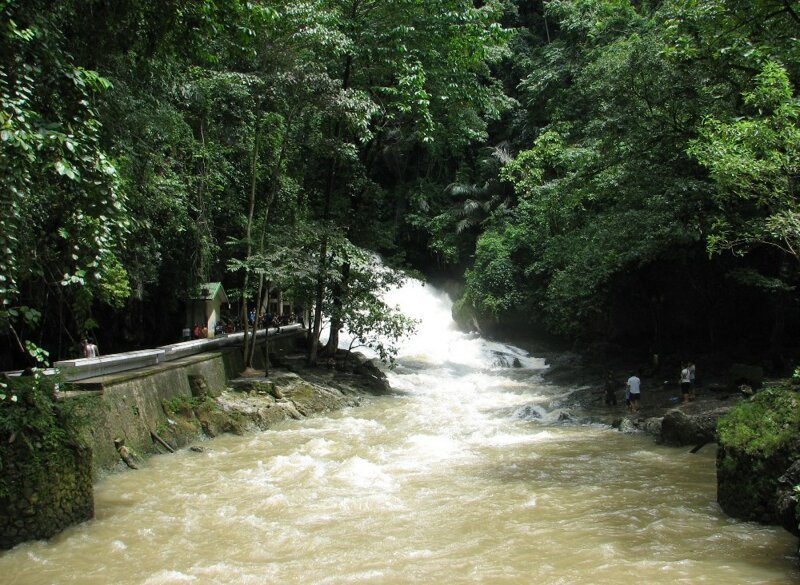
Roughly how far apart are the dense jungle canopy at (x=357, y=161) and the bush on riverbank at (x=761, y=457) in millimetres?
2516

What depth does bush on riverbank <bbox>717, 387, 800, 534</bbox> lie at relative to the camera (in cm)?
658

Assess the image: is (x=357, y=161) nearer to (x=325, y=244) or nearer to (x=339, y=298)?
(x=325, y=244)

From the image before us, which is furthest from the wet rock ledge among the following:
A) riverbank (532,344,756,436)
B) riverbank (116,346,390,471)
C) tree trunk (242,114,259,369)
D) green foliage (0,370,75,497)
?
riverbank (532,344,756,436)

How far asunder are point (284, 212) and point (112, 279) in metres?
7.61

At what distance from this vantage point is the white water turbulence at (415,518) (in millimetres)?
6113

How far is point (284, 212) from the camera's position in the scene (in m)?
22.2

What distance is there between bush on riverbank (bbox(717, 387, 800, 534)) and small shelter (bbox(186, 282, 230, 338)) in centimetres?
1721

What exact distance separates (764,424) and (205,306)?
18.1 m

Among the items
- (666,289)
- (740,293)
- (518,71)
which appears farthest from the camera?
(518,71)

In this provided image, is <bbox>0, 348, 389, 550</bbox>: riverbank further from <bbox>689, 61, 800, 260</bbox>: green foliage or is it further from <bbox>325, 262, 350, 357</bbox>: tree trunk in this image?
<bbox>689, 61, 800, 260</bbox>: green foliage

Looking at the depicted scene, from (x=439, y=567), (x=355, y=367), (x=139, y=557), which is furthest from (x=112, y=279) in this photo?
(x=439, y=567)

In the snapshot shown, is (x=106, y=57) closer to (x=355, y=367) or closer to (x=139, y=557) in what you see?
(x=139, y=557)

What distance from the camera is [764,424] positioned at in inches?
283

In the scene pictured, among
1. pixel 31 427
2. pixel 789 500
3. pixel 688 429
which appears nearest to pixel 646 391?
pixel 688 429
